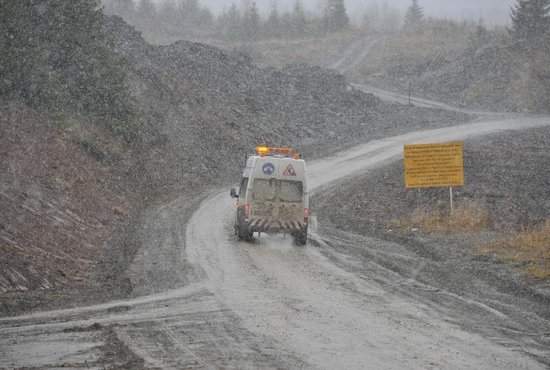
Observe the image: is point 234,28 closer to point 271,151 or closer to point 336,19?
point 336,19

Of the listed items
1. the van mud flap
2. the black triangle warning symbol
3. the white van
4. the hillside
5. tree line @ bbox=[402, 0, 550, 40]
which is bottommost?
the van mud flap

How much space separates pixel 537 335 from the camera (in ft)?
34.2

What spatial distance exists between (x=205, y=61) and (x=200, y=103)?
377 inches

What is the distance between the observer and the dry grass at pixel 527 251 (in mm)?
15296

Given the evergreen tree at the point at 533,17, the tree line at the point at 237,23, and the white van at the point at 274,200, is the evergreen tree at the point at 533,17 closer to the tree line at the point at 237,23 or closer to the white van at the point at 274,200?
the tree line at the point at 237,23

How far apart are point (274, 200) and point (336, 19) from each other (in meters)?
77.2

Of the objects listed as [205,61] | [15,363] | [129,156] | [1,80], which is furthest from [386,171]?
[15,363]

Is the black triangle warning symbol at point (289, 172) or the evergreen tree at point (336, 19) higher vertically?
the evergreen tree at point (336, 19)

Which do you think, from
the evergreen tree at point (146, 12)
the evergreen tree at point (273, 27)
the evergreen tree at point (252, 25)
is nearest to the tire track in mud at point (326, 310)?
the evergreen tree at point (252, 25)

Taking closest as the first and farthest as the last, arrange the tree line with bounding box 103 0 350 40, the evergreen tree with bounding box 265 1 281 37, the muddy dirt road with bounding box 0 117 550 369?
1. the muddy dirt road with bounding box 0 117 550 369
2. the tree line with bounding box 103 0 350 40
3. the evergreen tree with bounding box 265 1 281 37

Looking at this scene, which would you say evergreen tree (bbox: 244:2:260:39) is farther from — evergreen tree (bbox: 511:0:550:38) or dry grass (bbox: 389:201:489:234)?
dry grass (bbox: 389:201:489:234)

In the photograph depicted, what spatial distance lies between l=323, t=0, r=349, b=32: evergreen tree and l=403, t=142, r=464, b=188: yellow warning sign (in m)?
70.8

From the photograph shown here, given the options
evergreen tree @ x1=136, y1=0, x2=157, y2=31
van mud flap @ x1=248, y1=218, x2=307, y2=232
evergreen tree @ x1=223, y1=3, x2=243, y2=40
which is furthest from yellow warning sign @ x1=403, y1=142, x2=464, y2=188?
evergreen tree @ x1=136, y1=0, x2=157, y2=31

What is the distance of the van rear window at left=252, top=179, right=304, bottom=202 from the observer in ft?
64.5
